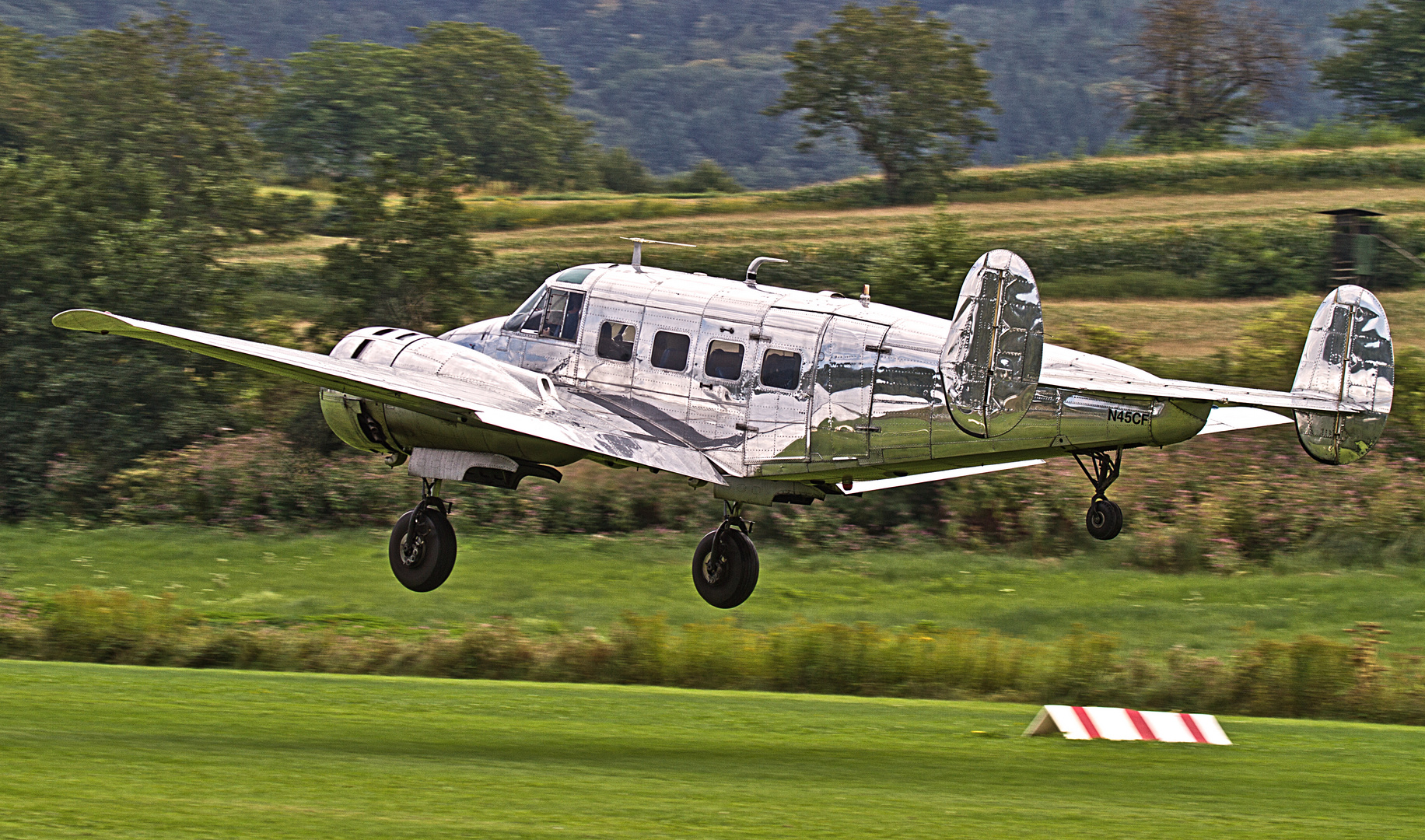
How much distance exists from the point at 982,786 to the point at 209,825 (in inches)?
282

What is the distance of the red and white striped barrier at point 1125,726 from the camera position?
18984mm

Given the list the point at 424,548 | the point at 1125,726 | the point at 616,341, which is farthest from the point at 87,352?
the point at 1125,726

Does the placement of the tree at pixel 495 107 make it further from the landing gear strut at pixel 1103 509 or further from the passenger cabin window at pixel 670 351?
the landing gear strut at pixel 1103 509

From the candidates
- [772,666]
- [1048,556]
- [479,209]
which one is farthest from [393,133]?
[772,666]

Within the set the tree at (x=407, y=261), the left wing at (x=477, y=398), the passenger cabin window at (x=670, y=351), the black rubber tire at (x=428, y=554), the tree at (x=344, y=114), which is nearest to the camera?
the left wing at (x=477, y=398)

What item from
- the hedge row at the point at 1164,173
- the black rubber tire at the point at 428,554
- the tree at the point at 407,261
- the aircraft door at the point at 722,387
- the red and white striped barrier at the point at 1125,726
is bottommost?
the red and white striped barrier at the point at 1125,726

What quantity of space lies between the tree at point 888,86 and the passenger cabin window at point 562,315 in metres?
71.7

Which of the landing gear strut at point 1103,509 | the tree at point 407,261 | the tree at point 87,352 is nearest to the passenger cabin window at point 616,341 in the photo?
the landing gear strut at point 1103,509

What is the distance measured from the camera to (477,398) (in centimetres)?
2045

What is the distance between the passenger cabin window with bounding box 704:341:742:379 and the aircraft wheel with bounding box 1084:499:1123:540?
454 cm

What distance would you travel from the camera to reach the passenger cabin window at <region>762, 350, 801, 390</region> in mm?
19391

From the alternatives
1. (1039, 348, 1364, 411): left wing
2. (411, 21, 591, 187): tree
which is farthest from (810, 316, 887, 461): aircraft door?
(411, 21, 591, 187): tree

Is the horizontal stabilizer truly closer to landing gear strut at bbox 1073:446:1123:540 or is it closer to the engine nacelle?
landing gear strut at bbox 1073:446:1123:540

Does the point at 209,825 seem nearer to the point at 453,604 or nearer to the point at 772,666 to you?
the point at 772,666
